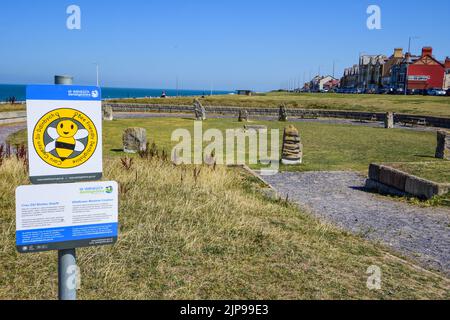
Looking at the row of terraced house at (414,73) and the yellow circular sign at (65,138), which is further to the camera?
the row of terraced house at (414,73)

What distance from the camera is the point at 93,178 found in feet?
9.14

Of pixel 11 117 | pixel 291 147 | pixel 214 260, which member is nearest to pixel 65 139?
pixel 214 260

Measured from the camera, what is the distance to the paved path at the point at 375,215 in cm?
622

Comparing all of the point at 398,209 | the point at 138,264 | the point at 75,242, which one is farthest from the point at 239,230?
the point at 398,209

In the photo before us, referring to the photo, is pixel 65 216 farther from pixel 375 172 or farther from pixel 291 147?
pixel 291 147

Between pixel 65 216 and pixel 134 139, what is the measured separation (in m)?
12.5

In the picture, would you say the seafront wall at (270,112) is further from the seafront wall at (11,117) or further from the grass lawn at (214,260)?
the grass lawn at (214,260)

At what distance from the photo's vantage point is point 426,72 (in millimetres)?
83375

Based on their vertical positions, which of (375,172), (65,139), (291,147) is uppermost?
(65,139)

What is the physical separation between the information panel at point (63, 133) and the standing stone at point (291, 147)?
11.3 metres

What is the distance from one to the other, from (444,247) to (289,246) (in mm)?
2639

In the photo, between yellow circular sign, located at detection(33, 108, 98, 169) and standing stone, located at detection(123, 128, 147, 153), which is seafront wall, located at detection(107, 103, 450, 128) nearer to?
standing stone, located at detection(123, 128, 147, 153)

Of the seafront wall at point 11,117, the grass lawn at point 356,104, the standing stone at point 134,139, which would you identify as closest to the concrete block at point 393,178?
the standing stone at point 134,139

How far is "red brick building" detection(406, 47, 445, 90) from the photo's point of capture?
272 feet
